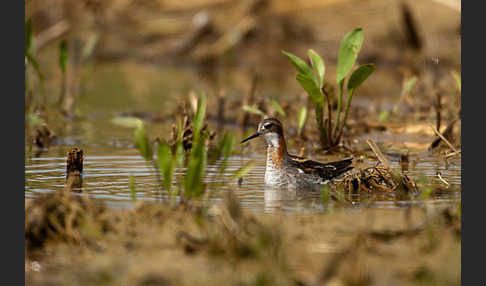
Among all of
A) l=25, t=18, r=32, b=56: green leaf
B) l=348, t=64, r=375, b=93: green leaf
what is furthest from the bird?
l=25, t=18, r=32, b=56: green leaf

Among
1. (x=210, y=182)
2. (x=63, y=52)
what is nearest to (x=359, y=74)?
(x=210, y=182)

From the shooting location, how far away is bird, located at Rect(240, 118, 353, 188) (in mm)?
8609

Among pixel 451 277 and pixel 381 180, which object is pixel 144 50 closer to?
pixel 381 180

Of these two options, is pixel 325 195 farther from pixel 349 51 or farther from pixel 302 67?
pixel 349 51

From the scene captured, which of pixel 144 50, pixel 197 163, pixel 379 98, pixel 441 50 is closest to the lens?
pixel 197 163

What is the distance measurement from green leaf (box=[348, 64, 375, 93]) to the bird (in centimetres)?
95

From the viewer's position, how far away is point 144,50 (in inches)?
939

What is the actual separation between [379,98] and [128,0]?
11.1 m

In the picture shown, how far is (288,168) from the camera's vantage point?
871 centimetres

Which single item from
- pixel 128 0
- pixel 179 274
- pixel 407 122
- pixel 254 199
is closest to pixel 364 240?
pixel 179 274

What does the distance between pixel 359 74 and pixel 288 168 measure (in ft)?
4.81

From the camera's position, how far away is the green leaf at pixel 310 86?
8953mm

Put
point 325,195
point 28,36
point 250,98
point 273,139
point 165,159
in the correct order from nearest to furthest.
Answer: point 165,159, point 325,195, point 273,139, point 28,36, point 250,98

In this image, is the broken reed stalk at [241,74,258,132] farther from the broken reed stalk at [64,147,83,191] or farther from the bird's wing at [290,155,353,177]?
the broken reed stalk at [64,147,83,191]
